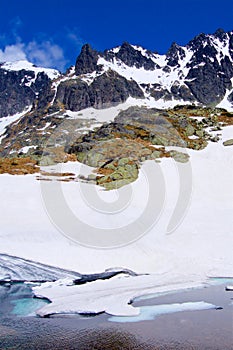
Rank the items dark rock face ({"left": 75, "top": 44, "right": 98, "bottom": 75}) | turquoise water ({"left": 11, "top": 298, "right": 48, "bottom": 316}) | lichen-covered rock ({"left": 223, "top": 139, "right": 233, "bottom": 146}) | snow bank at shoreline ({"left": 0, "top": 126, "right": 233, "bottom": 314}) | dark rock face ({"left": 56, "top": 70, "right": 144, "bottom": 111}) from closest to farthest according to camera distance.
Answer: turquoise water ({"left": 11, "top": 298, "right": 48, "bottom": 316}) < snow bank at shoreline ({"left": 0, "top": 126, "right": 233, "bottom": 314}) < lichen-covered rock ({"left": 223, "top": 139, "right": 233, "bottom": 146}) < dark rock face ({"left": 56, "top": 70, "right": 144, "bottom": 111}) < dark rock face ({"left": 75, "top": 44, "right": 98, "bottom": 75})

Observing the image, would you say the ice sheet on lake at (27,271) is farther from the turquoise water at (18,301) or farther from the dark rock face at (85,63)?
the dark rock face at (85,63)

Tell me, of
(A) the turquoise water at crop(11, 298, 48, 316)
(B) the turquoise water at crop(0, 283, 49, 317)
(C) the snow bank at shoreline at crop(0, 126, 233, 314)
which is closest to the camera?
(A) the turquoise water at crop(11, 298, 48, 316)

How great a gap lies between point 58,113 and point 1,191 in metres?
134

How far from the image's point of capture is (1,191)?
24859 mm

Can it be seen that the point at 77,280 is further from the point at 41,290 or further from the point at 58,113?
the point at 58,113

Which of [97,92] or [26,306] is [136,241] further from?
[97,92]

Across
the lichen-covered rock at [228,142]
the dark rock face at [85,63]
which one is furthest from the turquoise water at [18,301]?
the dark rock face at [85,63]

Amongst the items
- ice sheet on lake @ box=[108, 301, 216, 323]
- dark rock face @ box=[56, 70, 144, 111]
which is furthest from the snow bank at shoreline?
dark rock face @ box=[56, 70, 144, 111]

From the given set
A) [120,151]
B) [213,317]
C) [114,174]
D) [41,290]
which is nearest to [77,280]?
[41,290]

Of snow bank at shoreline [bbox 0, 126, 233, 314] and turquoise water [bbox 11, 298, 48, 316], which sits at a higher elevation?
snow bank at shoreline [bbox 0, 126, 233, 314]

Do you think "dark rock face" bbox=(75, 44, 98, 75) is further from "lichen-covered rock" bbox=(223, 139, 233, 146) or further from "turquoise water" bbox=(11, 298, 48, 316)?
"turquoise water" bbox=(11, 298, 48, 316)

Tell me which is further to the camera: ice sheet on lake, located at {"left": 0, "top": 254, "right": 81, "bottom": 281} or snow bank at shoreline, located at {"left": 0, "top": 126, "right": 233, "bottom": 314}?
snow bank at shoreline, located at {"left": 0, "top": 126, "right": 233, "bottom": 314}

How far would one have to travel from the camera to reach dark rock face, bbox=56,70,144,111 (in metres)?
159

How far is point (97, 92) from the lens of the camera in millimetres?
162250
